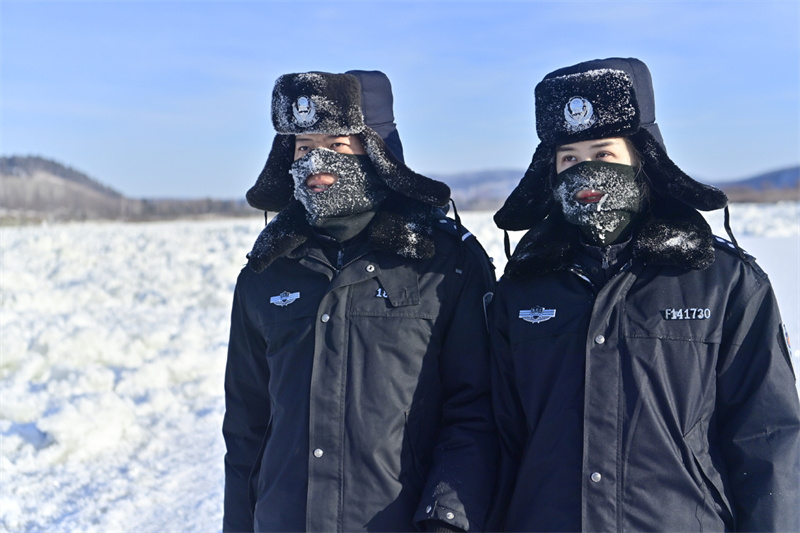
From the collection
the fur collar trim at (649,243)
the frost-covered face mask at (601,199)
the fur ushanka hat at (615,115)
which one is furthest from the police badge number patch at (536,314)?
the fur ushanka hat at (615,115)

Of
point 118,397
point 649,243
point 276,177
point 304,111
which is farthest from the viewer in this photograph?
point 118,397

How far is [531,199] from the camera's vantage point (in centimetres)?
268

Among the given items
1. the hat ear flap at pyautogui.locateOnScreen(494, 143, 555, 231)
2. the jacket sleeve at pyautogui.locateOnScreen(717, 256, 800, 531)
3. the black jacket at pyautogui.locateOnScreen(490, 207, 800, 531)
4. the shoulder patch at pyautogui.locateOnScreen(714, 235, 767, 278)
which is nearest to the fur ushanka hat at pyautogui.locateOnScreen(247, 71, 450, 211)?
the hat ear flap at pyautogui.locateOnScreen(494, 143, 555, 231)

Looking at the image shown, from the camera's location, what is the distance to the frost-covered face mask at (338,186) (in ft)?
8.27

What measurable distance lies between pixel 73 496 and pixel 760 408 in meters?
3.97

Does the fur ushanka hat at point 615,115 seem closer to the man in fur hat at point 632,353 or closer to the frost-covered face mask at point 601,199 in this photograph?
the man in fur hat at point 632,353

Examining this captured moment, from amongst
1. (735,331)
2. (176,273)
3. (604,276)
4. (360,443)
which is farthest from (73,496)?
(176,273)

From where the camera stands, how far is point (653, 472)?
6.93ft

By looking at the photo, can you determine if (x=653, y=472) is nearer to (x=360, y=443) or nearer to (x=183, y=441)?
(x=360, y=443)

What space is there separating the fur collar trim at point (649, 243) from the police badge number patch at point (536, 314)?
0.39 feet

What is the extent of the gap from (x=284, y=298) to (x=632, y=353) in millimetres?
1109

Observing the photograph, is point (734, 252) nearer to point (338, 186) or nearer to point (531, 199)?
point (531, 199)

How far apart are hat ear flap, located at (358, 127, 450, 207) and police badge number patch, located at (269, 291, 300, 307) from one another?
0.49 m

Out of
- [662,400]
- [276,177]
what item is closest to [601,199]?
[662,400]
